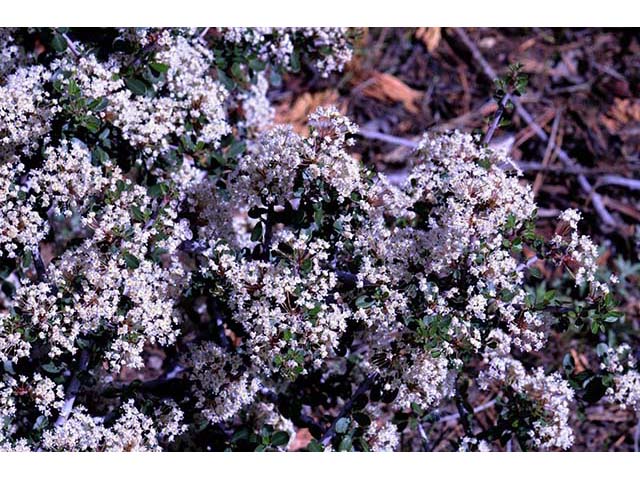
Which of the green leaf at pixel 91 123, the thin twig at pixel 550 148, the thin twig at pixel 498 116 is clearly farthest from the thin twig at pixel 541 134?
the green leaf at pixel 91 123

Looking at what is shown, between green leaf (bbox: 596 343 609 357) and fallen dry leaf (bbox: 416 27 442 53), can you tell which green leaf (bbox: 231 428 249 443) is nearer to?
green leaf (bbox: 596 343 609 357)

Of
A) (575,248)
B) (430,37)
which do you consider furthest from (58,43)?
(430,37)

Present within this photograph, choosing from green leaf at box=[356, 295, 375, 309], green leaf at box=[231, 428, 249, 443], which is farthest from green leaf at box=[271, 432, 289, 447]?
green leaf at box=[356, 295, 375, 309]

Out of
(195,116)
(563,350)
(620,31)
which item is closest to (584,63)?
(620,31)

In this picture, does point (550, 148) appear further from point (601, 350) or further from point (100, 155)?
point (100, 155)

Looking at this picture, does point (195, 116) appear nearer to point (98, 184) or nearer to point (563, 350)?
point (98, 184)

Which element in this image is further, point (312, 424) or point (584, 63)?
point (584, 63)
